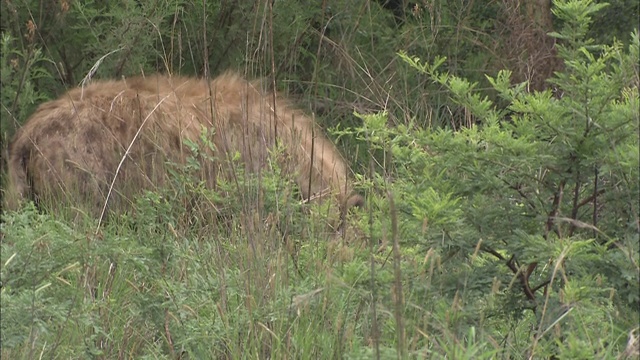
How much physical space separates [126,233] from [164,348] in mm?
1198

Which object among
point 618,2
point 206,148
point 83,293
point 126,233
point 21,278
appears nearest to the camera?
point 21,278

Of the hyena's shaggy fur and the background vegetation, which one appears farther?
the hyena's shaggy fur

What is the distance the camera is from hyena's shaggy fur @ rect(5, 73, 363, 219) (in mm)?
5820

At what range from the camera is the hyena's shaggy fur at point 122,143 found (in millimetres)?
5820

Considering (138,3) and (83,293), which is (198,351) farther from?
(138,3)

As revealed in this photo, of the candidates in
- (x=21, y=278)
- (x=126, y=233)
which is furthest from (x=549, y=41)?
(x=21, y=278)

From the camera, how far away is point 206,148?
5691 mm

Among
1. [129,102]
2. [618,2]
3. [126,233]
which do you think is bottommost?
[126,233]

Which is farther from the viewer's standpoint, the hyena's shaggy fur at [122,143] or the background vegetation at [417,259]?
the hyena's shaggy fur at [122,143]

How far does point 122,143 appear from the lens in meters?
5.99

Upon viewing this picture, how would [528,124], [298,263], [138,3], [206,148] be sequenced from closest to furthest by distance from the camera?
[528,124] → [298,263] → [206,148] → [138,3]

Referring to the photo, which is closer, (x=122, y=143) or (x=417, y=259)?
(x=417, y=259)

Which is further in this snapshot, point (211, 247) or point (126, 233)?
point (126, 233)

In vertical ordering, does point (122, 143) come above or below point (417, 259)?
below
